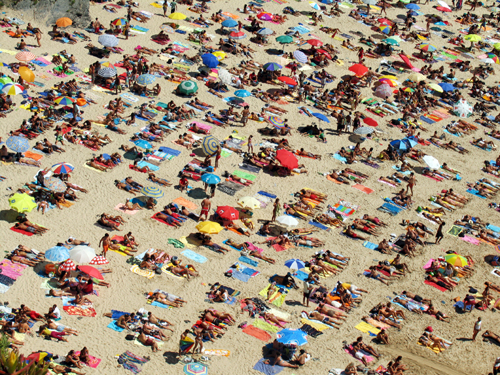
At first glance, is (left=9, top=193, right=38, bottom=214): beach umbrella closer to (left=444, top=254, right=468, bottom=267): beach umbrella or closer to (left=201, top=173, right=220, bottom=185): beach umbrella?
(left=201, top=173, right=220, bottom=185): beach umbrella

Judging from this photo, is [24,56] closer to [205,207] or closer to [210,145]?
[210,145]

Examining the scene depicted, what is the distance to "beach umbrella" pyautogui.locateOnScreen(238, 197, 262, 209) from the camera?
102ft

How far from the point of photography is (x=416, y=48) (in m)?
53.2

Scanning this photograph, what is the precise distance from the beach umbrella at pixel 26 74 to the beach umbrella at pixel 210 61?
1109cm

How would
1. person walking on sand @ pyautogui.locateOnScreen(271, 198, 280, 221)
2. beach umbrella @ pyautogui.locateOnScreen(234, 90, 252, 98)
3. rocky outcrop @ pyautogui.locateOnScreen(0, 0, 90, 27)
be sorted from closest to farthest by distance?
person walking on sand @ pyautogui.locateOnScreen(271, 198, 280, 221) < beach umbrella @ pyautogui.locateOnScreen(234, 90, 252, 98) < rocky outcrop @ pyautogui.locateOnScreen(0, 0, 90, 27)

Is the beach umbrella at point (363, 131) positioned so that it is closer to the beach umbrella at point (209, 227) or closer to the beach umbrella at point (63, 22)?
the beach umbrella at point (209, 227)

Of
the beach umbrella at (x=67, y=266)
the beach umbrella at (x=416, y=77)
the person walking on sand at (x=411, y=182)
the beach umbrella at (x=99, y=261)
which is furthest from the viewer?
the beach umbrella at (x=416, y=77)

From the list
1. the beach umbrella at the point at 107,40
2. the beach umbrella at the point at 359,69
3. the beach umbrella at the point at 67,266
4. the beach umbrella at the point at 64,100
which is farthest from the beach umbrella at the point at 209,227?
the beach umbrella at the point at 359,69

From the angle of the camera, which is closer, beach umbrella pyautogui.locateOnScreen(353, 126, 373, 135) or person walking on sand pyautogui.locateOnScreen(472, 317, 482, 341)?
person walking on sand pyautogui.locateOnScreen(472, 317, 482, 341)

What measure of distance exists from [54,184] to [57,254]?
16.8 feet

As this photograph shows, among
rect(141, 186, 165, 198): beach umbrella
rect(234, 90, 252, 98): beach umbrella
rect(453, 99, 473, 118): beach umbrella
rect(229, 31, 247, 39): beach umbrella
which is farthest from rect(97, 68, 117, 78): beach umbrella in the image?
rect(453, 99, 473, 118): beach umbrella

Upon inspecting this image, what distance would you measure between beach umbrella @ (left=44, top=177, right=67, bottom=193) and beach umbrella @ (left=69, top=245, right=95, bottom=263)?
4369 mm

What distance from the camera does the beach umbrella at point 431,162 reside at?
123 feet

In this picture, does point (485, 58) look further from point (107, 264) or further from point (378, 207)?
point (107, 264)
